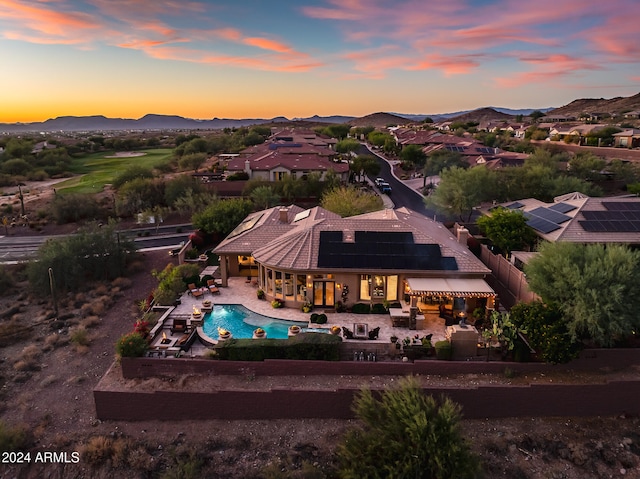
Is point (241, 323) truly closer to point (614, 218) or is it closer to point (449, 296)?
point (449, 296)

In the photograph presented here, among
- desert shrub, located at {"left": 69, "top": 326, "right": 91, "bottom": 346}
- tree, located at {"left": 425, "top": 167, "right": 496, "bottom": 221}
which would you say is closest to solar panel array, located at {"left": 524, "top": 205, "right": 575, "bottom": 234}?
tree, located at {"left": 425, "top": 167, "right": 496, "bottom": 221}

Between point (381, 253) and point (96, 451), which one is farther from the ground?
point (381, 253)

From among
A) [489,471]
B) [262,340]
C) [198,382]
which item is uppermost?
[262,340]

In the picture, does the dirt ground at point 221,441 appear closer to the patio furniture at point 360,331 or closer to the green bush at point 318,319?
the patio furniture at point 360,331

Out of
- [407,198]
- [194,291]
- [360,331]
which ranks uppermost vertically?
[407,198]

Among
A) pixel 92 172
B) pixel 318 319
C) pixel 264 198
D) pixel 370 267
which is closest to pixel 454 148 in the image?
pixel 264 198

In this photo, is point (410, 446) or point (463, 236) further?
point (463, 236)

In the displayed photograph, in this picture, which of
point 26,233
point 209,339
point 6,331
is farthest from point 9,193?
point 209,339

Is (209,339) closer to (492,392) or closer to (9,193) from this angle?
(492,392)
